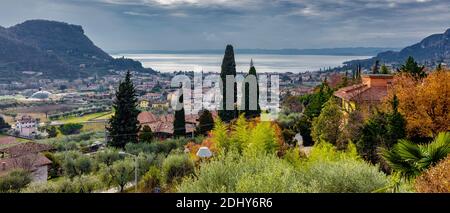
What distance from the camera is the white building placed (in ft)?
117

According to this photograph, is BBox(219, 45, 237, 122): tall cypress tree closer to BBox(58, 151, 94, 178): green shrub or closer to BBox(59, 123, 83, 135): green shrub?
BBox(58, 151, 94, 178): green shrub

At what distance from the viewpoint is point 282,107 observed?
4006 centimetres

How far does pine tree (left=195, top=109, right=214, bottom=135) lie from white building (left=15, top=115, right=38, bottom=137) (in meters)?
15.2

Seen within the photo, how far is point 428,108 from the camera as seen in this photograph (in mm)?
17203

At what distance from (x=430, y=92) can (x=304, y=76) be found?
46.0m

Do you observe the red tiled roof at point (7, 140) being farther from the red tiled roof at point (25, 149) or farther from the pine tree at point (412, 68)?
the pine tree at point (412, 68)

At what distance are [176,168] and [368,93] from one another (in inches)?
454

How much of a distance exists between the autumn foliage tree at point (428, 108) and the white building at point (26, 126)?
96.7 feet

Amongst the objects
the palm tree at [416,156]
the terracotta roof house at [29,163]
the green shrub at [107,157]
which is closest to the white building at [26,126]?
the terracotta roof house at [29,163]

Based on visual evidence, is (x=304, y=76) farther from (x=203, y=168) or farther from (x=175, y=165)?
(x=203, y=168)

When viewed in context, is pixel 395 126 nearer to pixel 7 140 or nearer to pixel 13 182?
pixel 13 182

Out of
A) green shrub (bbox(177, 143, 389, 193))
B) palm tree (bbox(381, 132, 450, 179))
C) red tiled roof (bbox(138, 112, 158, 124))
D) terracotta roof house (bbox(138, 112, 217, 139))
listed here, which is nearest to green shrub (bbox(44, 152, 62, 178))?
terracotta roof house (bbox(138, 112, 217, 139))

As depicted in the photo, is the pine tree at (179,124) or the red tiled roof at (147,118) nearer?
the pine tree at (179,124)

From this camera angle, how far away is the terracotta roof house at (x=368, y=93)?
23.1 meters
